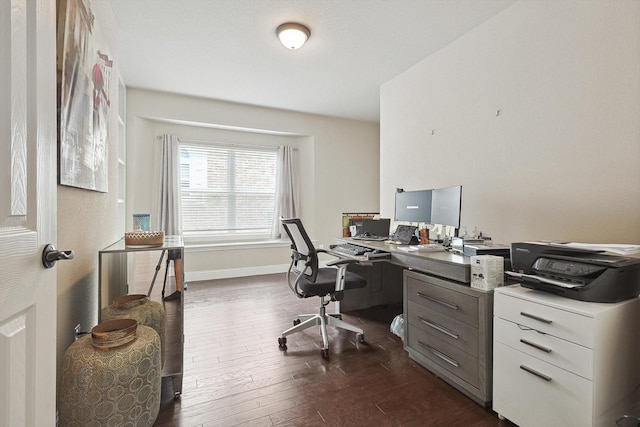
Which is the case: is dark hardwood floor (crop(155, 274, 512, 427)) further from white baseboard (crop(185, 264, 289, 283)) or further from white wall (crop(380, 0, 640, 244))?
white baseboard (crop(185, 264, 289, 283))

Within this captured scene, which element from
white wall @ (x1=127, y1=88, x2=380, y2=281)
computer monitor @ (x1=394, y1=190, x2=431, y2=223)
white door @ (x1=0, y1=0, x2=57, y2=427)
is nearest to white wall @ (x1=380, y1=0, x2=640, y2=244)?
computer monitor @ (x1=394, y1=190, x2=431, y2=223)

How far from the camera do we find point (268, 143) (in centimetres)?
512

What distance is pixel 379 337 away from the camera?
8.27 ft

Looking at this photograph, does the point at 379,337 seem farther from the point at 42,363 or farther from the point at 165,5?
the point at 165,5

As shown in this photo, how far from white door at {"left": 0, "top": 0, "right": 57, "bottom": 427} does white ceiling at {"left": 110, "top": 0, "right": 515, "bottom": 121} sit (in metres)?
1.93

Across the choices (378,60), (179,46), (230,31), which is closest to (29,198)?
(230,31)

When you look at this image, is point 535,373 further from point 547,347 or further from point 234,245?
point 234,245

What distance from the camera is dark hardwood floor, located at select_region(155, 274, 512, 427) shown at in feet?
5.07

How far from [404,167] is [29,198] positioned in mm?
3317

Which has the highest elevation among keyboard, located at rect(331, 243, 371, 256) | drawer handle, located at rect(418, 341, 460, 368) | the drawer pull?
keyboard, located at rect(331, 243, 371, 256)

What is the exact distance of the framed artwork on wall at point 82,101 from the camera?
52.6 inches

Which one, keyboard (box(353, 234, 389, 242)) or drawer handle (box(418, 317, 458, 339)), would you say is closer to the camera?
drawer handle (box(418, 317, 458, 339))

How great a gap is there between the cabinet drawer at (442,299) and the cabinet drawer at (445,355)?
7.9 inches

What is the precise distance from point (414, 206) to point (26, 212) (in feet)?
8.33
